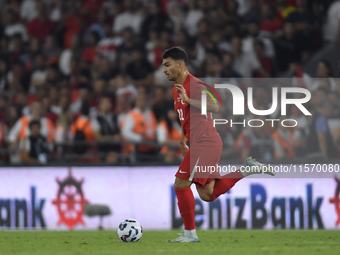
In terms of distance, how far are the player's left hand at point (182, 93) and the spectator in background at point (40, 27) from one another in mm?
8871

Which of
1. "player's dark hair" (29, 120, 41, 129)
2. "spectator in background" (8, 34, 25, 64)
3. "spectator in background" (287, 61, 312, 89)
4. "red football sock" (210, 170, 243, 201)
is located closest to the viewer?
"red football sock" (210, 170, 243, 201)

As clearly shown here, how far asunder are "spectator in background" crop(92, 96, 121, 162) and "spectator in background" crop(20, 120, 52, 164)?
90cm

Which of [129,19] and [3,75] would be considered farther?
[129,19]

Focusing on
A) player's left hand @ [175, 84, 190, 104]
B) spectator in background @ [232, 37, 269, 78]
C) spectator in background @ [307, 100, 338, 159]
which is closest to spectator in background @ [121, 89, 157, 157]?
spectator in background @ [232, 37, 269, 78]

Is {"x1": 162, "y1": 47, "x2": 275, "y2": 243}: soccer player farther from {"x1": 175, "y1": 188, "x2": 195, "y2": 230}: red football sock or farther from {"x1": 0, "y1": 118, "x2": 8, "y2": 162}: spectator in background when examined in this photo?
{"x1": 0, "y1": 118, "x2": 8, "y2": 162}: spectator in background

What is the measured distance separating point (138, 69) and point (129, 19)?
7.01 ft

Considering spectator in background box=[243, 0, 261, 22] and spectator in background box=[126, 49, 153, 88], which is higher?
spectator in background box=[243, 0, 261, 22]

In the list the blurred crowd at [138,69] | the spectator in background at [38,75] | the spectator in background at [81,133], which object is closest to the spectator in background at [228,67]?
the blurred crowd at [138,69]

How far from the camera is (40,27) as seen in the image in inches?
583

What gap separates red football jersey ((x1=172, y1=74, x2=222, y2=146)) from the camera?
22.3 feet

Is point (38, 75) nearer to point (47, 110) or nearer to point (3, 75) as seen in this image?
point (3, 75)

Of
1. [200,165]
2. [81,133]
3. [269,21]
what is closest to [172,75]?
[200,165]

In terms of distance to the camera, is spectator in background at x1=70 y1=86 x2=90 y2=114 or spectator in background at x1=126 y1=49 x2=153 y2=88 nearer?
spectator in background at x1=70 y1=86 x2=90 y2=114

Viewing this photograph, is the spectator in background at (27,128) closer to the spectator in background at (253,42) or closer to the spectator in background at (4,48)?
the spectator in background at (4,48)
